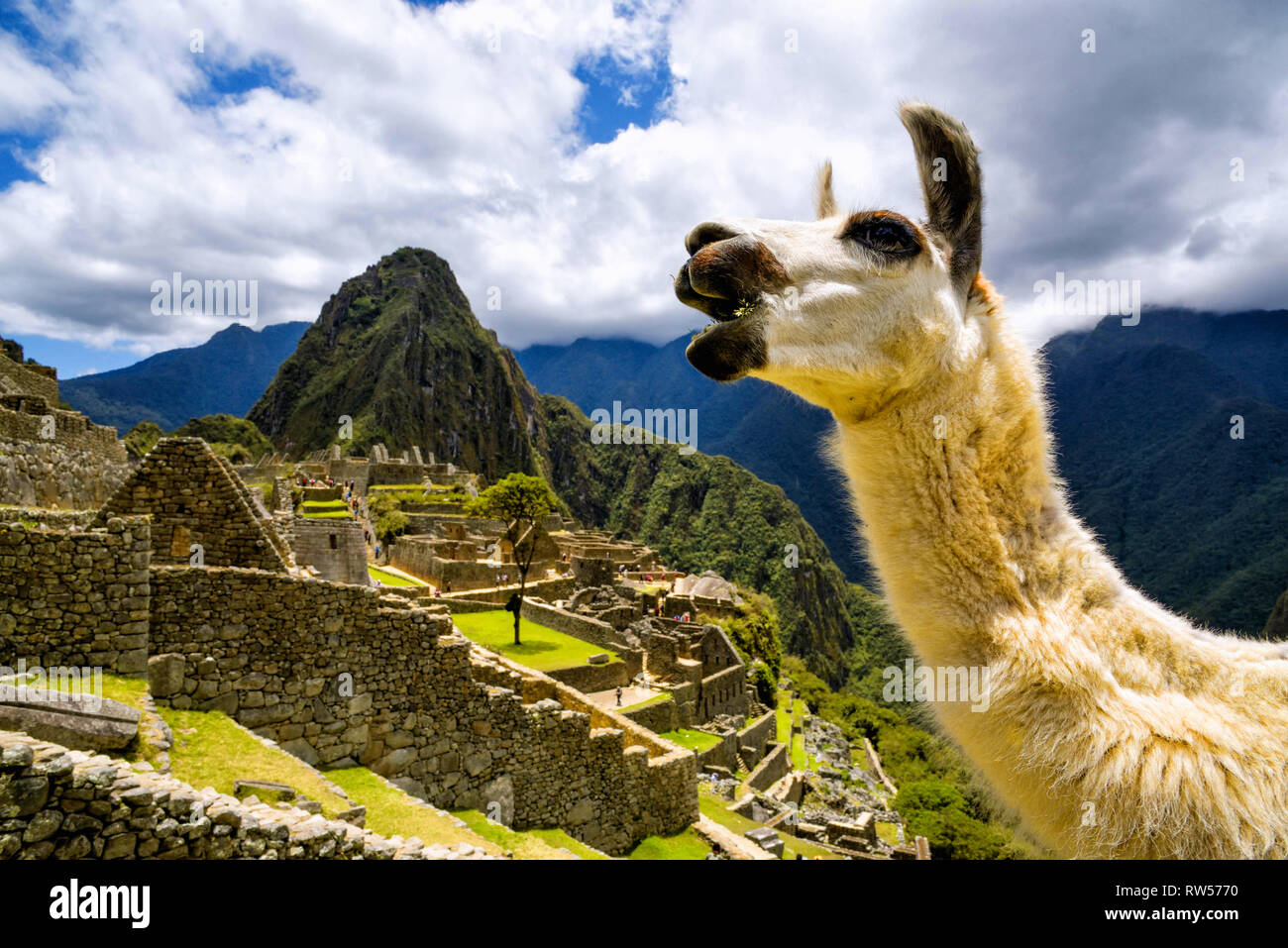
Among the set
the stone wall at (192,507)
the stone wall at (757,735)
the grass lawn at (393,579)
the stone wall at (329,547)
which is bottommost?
the stone wall at (757,735)

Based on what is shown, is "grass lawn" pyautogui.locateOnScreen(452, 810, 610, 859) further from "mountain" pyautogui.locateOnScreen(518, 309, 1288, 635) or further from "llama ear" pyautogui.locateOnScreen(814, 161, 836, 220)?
"llama ear" pyautogui.locateOnScreen(814, 161, 836, 220)

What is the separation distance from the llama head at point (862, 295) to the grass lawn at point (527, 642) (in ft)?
50.3

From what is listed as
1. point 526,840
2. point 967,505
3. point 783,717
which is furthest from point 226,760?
point 783,717

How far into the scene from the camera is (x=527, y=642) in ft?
61.5

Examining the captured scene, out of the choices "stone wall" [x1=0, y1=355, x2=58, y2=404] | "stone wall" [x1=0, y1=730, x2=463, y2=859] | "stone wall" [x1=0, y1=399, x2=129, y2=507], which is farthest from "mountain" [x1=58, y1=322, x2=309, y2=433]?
"stone wall" [x1=0, y1=730, x2=463, y2=859]

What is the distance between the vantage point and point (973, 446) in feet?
6.73

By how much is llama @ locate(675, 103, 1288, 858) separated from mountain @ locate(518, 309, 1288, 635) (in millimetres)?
382

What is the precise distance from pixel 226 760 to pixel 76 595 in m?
1.99

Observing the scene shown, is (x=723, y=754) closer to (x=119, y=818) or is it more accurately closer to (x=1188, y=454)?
(x=119, y=818)

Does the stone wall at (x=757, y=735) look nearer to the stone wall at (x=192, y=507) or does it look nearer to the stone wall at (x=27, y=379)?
the stone wall at (x=192, y=507)

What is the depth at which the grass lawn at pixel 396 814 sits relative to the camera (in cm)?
555

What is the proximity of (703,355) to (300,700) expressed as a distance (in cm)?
634

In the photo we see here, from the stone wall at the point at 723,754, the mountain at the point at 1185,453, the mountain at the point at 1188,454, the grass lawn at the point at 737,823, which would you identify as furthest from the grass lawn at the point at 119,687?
the mountain at the point at 1188,454

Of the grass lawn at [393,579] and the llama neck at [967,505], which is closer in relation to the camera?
the llama neck at [967,505]
